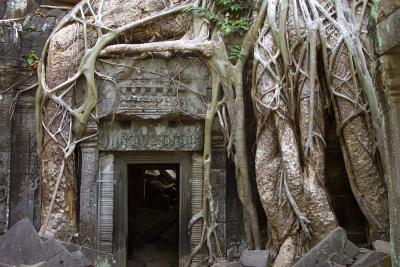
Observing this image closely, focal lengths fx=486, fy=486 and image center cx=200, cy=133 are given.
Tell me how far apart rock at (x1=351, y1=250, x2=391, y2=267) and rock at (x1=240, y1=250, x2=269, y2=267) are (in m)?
0.86

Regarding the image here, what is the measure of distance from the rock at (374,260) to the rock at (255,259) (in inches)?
34.0

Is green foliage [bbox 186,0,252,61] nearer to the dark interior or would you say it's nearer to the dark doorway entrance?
the dark interior

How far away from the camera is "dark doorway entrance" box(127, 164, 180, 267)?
255 inches

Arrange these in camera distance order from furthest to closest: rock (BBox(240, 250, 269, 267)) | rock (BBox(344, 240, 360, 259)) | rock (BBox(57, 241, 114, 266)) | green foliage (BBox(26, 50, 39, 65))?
1. green foliage (BBox(26, 50, 39, 65))
2. rock (BBox(57, 241, 114, 266))
3. rock (BBox(240, 250, 269, 267))
4. rock (BBox(344, 240, 360, 259))

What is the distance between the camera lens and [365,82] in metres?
4.71

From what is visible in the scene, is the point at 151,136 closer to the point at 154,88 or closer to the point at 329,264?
the point at 154,88

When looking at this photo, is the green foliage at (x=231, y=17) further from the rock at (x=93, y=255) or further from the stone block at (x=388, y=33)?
the stone block at (x=388, y=33)

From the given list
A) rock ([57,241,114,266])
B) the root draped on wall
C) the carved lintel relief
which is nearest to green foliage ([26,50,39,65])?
the root draped on wall

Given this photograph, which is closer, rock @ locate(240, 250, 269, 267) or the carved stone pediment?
rock @ locate(240, 250, 269, 267)

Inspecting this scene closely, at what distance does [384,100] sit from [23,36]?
4667 mm

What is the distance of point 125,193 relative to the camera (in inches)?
217

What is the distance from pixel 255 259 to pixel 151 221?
3339 mm

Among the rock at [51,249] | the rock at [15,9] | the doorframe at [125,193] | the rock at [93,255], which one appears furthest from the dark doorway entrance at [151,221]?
the rock at [15,9]

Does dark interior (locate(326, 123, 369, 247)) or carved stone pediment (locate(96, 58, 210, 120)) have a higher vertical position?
carved stone pediment (locate(96, 58, 210, 120))
